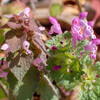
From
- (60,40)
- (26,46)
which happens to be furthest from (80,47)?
(26,46)

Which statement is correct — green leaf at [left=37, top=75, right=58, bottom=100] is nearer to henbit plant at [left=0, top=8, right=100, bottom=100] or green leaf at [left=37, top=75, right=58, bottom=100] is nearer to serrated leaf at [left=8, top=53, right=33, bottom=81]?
henbit plant at [left=0, top=8, right=100, bottom=100]

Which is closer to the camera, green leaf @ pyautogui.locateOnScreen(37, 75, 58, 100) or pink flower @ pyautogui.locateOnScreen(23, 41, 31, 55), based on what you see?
pink flower @ pyautogui.locateOnScreen(23, 41, 31, 55)

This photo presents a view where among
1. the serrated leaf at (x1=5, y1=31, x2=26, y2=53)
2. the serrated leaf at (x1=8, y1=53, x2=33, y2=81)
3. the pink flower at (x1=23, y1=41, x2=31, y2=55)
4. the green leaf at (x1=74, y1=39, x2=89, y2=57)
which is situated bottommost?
the green leaf at (x1=74, y1=39, x2=89, y2=57)

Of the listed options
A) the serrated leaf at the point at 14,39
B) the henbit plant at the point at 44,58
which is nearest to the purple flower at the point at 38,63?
the henbit plant at the point at 44,58

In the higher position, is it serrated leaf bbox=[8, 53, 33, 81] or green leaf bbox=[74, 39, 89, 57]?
serrated leaf bbox=[8, 53, 33, 81]

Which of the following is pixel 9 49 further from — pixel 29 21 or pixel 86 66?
pixel 86 66

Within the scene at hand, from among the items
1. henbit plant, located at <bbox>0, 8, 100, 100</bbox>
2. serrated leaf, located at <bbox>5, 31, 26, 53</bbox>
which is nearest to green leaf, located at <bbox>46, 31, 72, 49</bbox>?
henbit plant, located at <bbox>0, 8, 100, 100</bbox>

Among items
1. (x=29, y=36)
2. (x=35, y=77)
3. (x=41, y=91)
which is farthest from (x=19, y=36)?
(x=41, y=91)

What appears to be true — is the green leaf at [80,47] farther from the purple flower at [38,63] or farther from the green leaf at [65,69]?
the purple flower at [38,63]

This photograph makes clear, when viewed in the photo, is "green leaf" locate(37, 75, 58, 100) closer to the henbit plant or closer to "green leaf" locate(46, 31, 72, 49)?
the henbit plant
